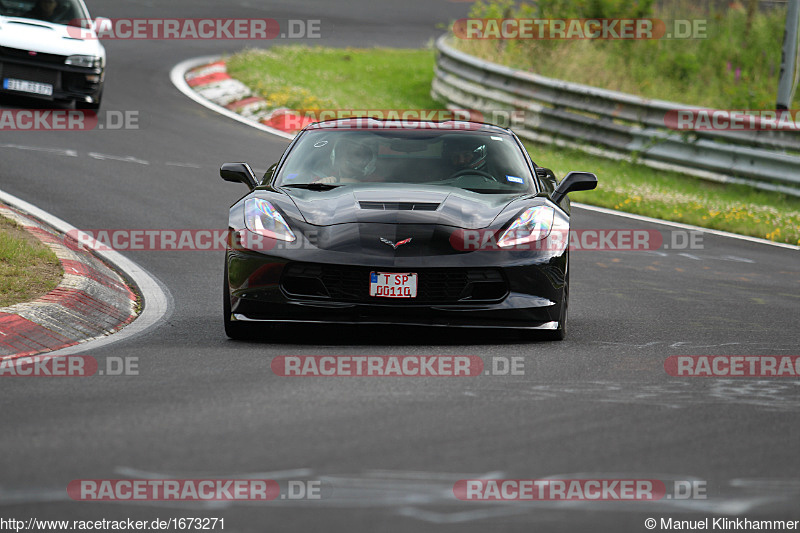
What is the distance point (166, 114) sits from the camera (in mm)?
18172

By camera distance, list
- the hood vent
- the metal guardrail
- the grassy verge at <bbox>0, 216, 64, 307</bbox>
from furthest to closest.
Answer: the metal guardrail
the grassy verge at <bbox>0, 216, 64, 307</bbox>
the hood vent

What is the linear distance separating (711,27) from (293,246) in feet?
65.0

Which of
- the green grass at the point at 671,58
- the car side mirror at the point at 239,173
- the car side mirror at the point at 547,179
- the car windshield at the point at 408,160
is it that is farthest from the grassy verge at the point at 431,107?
the car side mirror at the point at 239,173

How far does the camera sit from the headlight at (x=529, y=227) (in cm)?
709

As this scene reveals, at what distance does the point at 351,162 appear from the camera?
816cm

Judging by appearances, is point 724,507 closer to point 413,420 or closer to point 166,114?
point 413,420

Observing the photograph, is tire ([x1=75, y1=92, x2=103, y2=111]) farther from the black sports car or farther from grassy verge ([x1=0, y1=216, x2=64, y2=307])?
the black sports car

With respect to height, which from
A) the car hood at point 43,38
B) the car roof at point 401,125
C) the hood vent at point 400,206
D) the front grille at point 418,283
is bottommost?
the front grille at point 418,283

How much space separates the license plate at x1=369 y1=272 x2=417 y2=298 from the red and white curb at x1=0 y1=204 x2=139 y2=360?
185 cm

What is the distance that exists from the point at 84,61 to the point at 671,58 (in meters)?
11.5

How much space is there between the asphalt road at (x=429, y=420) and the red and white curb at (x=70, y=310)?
0.38 m

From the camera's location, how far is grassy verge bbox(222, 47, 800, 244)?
45.6 ft

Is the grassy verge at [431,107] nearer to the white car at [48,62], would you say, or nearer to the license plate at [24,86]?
the white car at [48,62]

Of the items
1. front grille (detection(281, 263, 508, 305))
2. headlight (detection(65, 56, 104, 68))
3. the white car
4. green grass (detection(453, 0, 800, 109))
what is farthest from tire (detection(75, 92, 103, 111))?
front grille (detection(281, 263, 508, 305))
